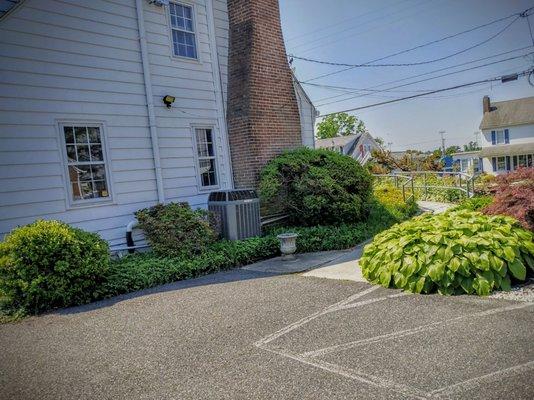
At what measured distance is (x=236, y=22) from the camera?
386 inches

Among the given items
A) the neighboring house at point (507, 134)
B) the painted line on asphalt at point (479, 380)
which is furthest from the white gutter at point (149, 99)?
the neighboring house at point (507, 134)

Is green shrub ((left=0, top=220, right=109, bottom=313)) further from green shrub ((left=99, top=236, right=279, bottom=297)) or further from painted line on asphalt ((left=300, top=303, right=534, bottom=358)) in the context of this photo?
painted line on asphalt ((left=300, top=303, right=534, bottom=358))

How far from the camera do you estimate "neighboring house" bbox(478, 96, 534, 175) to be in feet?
117

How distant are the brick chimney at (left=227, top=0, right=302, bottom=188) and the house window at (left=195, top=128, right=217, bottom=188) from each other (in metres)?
0.55

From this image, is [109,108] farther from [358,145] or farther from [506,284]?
[358,145]

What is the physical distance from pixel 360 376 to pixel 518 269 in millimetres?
2977

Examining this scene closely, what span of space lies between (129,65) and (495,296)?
7.82 m

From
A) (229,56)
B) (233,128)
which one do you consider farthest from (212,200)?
(229,56)

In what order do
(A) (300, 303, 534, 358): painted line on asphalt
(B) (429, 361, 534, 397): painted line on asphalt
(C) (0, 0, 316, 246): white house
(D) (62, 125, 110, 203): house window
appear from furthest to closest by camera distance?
(D) (62, 125, 110, 203): house window < (C) (0, 0, 316, 246): white house < (A) (300, 303, 534, 358): painted line on asphalt < (B) (429, 361, 534, 397): painted line on asphalt

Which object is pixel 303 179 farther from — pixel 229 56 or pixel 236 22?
pixel 236 22

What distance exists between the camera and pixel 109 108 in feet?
25.1

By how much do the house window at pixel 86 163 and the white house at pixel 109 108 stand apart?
0.06ft

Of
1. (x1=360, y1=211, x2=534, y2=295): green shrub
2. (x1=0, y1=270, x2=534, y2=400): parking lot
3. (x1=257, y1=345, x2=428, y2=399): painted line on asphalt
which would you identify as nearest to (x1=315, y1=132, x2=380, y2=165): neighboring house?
(x1=360, y1=211, x2=534, y2=295): green shrub

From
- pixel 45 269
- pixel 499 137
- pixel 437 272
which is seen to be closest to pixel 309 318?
pixel 437 272
